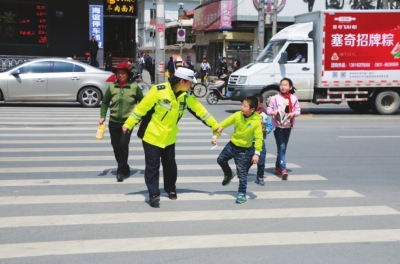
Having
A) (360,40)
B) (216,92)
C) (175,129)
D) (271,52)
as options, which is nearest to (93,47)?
(216,92)

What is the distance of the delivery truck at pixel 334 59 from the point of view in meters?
18.2

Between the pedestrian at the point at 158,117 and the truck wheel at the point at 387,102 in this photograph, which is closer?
the pedestrian at the point at 158,117

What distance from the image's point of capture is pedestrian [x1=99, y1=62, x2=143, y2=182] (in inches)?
340

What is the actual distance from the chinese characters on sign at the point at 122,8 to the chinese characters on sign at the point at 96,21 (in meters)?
2.47

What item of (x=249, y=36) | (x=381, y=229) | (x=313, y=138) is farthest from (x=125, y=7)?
(x=381, y=229)

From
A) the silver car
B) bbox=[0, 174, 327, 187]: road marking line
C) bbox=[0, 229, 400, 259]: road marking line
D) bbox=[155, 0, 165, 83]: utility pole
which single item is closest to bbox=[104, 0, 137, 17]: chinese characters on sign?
bbox=[155, 0, 165, 83]: utility pole

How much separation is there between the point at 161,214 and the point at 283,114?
299 centimetres

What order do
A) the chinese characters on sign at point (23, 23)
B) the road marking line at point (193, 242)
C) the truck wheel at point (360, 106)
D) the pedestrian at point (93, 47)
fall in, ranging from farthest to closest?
the chinese characters on sign at point (23, 23) → the pedestrian at point (93, 47) → the truck wheel at point (360, 106) → the road marking line at point (193, 242)

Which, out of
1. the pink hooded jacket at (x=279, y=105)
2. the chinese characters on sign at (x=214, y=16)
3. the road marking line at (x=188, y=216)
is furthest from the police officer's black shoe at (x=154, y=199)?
the chinese characters on sign at (x=214, y=16)

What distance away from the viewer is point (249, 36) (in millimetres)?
39312

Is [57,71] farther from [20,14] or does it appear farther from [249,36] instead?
[249,36]

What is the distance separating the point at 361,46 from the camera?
18453mm

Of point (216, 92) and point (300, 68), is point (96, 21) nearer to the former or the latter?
point (216, 92)

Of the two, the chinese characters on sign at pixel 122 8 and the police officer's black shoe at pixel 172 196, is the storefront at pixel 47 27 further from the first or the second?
the police officer's black shoe at pixel 172 196
